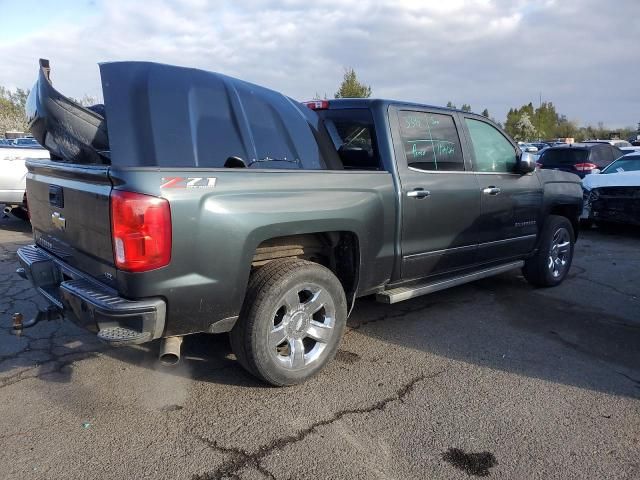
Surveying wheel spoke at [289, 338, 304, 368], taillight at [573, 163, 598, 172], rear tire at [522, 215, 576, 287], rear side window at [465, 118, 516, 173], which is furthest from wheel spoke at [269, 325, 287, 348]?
taillight at [573, 163, 598, 172]

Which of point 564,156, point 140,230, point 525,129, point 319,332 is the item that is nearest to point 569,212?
point 319,332

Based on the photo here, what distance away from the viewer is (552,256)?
593 centimetres

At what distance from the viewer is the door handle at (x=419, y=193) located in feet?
13.3

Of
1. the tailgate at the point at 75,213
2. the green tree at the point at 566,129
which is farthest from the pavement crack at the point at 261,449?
the green tree at the point at 566,129

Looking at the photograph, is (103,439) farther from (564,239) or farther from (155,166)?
(564,239)

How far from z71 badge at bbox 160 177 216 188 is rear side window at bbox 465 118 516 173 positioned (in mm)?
2887

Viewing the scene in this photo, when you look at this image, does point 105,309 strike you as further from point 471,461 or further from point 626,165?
point 626,165

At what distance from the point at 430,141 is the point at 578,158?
10.3m

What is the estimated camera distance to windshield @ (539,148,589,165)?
12.9 metres

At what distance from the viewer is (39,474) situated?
8.32 ft

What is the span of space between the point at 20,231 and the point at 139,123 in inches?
295

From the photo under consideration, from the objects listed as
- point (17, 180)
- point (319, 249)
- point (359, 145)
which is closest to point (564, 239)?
point (359, 145)

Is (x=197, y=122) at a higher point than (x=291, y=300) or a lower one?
higher

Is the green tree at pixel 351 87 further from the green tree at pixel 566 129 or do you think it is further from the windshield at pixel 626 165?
the green tree at pixel 566 129
